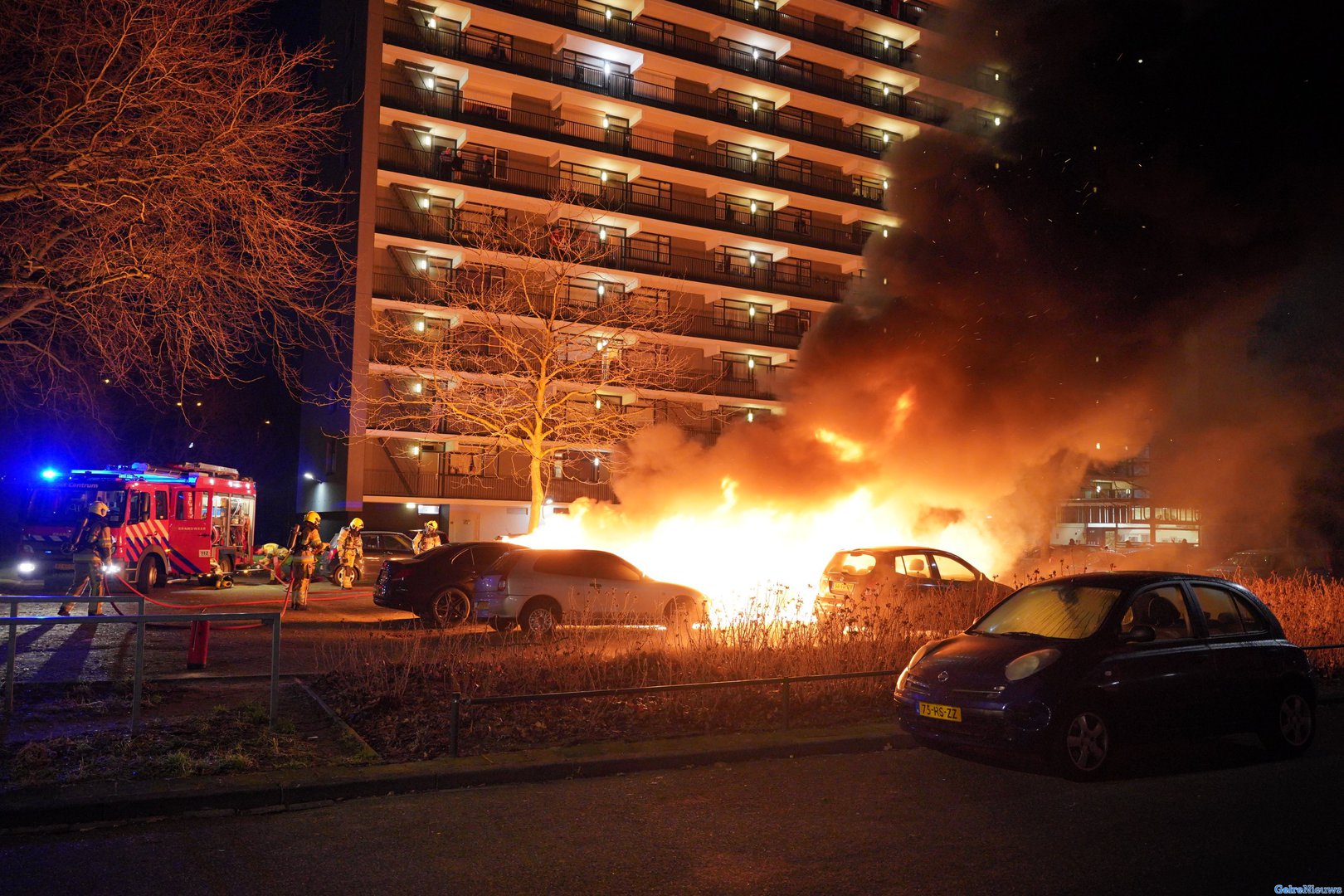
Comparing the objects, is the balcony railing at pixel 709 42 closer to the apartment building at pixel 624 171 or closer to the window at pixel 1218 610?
the apartment building at pixel 624 171

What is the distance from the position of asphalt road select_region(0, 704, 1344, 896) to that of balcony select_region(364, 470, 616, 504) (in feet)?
109

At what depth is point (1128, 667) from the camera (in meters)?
7.19

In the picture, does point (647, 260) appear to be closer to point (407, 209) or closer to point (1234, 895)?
point (407, 209)

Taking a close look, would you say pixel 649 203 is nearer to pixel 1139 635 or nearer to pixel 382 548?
pixel 382 548

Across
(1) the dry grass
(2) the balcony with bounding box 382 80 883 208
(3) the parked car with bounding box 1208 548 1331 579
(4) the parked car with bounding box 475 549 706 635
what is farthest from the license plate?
(2) the balcony with bounding box 382 80 883 208

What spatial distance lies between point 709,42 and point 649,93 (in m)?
4.52

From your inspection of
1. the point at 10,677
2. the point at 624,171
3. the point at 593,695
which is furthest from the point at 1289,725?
the point at 624,171

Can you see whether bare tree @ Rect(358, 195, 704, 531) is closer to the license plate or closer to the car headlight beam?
the license plate

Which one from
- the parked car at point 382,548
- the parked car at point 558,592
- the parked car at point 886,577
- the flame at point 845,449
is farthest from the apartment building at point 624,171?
the parked car at point 886,577

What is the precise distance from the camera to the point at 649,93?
46000 millimetres

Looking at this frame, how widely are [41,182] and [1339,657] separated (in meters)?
15.7

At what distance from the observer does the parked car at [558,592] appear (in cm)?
1418

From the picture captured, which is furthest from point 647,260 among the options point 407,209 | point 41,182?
point 41,182

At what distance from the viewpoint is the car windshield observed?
25.2 feet
